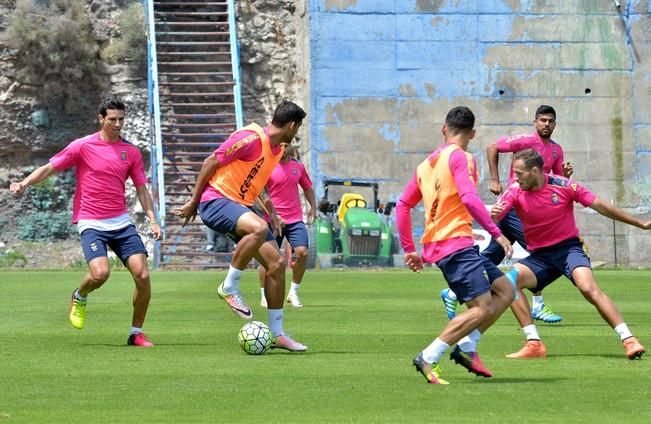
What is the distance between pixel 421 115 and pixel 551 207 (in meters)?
23.8

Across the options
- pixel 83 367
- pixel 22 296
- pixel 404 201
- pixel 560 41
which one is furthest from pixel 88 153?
pixel 560 41

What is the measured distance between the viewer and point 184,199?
116 ft

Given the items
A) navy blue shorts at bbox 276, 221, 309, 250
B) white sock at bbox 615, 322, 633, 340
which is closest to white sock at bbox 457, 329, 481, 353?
white sock at bbox 615, 322, 633, 340

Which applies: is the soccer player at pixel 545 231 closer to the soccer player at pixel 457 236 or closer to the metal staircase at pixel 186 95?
the soccer player at pixel 457 236

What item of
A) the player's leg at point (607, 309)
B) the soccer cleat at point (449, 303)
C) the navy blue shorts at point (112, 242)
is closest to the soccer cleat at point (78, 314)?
the navy blue shorts at point (112, 242)

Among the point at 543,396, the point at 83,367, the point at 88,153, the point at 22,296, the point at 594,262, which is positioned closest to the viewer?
the point at 543,396

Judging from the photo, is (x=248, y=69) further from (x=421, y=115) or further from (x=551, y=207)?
(x=551, y=207)

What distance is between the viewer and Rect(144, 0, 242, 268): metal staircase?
114ft

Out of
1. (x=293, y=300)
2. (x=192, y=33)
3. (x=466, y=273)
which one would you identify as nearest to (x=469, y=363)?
(x=466, y=273)

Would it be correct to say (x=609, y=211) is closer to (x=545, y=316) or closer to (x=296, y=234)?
(x=545, y=316)

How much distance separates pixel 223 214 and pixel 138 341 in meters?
1.50

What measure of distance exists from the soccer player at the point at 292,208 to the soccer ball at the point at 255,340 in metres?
6.28

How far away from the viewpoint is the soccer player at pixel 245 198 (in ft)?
39.1

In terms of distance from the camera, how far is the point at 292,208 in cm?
1847
